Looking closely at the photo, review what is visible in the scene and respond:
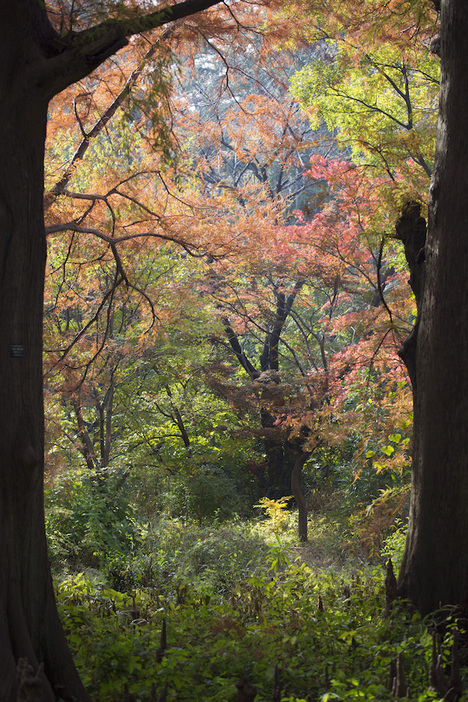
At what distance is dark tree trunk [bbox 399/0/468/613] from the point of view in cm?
373

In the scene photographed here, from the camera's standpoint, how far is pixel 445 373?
3.83m

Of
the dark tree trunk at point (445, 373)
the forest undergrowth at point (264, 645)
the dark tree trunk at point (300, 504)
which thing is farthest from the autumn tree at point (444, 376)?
the dark tree trunk at point (300, 504)

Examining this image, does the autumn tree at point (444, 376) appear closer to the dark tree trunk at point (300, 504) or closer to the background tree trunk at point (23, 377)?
the background tree trunk at point (23, 377)

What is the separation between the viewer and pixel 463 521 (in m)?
3.70

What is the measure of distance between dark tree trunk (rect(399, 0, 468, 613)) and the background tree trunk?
6.98ft

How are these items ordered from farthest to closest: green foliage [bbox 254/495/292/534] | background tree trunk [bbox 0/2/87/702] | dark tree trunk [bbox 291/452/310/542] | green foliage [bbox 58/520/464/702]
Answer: dark tree trunk [bbox 291/452/310/542] → green foliage [bbox 254/495/292/534] → green foliage [bbox 58/520/464/702] → background tree trunk [bbox 0/2/87/702]

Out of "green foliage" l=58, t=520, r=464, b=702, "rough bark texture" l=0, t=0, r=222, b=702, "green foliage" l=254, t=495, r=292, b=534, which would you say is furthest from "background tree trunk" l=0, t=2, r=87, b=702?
"green foliage" l=254, t=495, r=292, b=534

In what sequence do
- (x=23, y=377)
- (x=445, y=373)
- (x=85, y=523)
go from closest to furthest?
(x=23, y=377)
(x=445, y=373)
(x=85, y=523)

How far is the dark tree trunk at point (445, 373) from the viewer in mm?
3734

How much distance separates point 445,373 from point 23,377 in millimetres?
2426

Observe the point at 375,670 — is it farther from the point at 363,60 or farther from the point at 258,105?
the point at 258,105

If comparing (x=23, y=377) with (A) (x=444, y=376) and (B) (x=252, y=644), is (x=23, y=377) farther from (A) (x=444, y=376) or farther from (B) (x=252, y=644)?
(A) (x=444, y=376)

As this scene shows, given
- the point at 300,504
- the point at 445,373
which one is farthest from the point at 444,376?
the point at 300,504

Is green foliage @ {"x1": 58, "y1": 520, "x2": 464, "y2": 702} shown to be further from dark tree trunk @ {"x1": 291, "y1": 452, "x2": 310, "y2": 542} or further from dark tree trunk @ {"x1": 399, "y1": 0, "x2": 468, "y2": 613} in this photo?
dark tree trunk @ {"x1": 291, "y1": 452, "x2": 310, "y2": 542}
